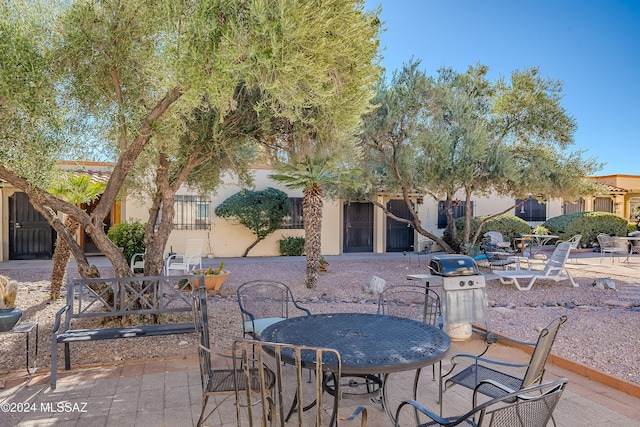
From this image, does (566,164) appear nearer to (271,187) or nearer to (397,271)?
(397,271)

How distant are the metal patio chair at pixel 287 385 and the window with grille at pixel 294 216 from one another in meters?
11.3

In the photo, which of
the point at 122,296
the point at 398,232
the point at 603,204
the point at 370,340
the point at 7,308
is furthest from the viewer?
the point at 603,204

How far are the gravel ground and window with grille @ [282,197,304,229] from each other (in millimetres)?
3425

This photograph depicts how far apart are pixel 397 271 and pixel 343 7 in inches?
348

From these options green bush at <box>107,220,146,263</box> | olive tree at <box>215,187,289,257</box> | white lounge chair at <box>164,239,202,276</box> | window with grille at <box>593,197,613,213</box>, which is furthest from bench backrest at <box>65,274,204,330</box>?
window with grille at <box>593,197,613,213</box>

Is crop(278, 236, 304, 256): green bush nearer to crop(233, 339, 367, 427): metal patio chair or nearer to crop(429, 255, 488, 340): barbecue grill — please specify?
crop(429, 255, 488, 340): barbecue grill

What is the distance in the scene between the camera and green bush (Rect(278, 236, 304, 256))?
15.1 m

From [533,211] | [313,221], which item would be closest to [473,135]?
[313,221]

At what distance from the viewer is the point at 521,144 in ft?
39.9

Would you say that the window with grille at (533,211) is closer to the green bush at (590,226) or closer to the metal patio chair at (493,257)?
the green bush at (590,226)

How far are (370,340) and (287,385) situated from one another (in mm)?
1266

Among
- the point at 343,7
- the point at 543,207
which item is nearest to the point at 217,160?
the point at 343,7

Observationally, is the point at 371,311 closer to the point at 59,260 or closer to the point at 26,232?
the point at 59,260

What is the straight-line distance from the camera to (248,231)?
14812 millimetres
